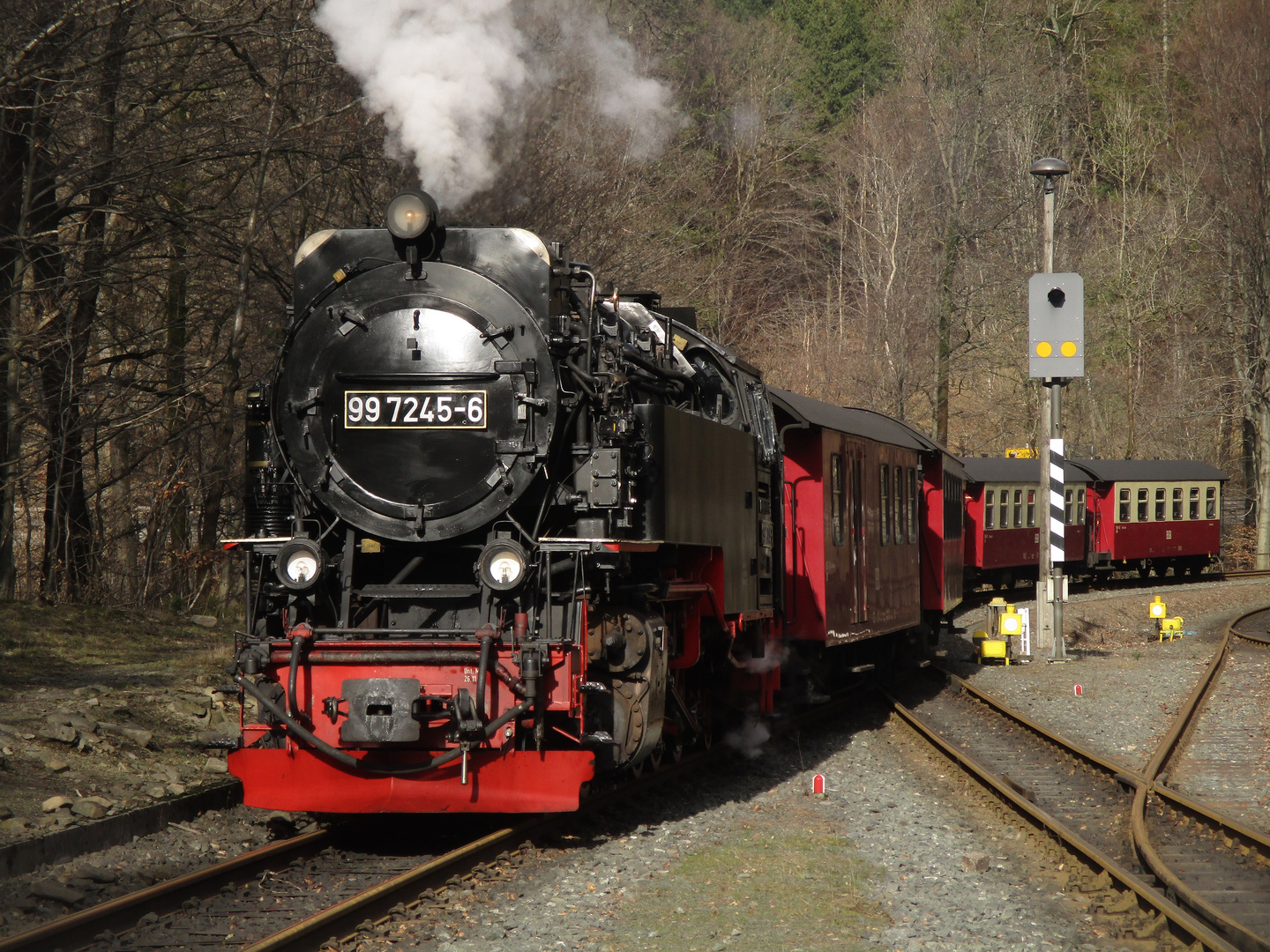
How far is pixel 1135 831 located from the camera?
267 inches

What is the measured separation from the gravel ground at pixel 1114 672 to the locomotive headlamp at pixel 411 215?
245 inches

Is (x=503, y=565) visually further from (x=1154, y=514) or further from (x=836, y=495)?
(x=1154, y=514)

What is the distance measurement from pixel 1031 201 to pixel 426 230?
96.7 ft

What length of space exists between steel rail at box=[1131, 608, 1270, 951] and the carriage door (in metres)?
2.69

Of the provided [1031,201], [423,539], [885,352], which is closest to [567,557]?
[423,539]

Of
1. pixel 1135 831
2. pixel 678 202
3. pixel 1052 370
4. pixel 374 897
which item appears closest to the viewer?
pixel 374 897

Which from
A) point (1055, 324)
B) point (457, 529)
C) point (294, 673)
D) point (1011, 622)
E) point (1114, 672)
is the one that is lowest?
point (1114, 672)

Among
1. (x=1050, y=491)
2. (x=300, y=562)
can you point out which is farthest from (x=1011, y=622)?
(x=300, y=562)

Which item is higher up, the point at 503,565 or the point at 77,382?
the point at 77,382

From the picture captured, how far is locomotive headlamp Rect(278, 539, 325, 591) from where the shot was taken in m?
6.34

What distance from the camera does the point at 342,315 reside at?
6.70 meters

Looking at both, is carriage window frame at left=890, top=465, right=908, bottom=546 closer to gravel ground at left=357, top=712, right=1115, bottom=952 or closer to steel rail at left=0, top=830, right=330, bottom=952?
gravel ground at left=357, top=712, right=1115, bottom=952

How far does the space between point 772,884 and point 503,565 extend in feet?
6.36

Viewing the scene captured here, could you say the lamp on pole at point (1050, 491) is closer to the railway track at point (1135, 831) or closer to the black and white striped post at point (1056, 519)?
the black and white striped post at point (1056, 519)
